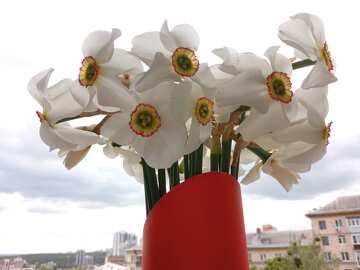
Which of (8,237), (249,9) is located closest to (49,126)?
(249,9)

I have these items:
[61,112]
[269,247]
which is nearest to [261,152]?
[61,112]

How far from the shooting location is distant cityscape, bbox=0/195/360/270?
965mm

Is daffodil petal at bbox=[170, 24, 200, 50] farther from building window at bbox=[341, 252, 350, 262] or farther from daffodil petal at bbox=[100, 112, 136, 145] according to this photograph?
building window at bbox=[341, 252, 350, 262]

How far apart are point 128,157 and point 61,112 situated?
0.35ft

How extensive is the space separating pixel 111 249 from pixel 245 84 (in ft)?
3.61

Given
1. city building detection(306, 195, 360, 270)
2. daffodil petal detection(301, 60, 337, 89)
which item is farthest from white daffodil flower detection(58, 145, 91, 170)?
city building detection(306, 195, 360, 270)

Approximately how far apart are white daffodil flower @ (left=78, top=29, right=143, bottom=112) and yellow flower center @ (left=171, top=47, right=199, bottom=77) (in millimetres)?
54

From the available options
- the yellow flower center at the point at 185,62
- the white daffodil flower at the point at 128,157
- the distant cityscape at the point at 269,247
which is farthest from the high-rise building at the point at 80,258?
Result: the yellow flower center at the point at 185,62

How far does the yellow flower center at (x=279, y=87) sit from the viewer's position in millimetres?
286

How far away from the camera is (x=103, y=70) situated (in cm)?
30

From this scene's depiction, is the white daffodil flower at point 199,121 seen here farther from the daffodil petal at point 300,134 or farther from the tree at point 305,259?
the tree at point 305,259

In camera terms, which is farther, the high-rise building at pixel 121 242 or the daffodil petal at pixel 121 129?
the high-rise building at pixel 121 242

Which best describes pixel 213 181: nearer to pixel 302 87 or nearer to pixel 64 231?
pixel 302 87

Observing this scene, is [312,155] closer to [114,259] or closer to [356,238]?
[114,259]
